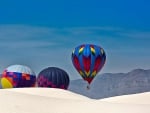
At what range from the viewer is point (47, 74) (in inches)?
2297

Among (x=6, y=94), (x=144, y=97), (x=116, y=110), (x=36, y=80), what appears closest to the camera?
(x=116, y=110)

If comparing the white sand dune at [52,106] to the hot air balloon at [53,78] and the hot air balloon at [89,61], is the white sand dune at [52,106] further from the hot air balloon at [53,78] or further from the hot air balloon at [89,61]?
the hot air balloon at [89,61]

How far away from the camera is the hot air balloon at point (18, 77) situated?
189ft

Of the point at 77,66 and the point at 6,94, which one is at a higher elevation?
the point at 77,66

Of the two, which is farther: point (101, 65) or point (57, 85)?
point (101, 65)

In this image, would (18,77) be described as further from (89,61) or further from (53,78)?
(89,61)

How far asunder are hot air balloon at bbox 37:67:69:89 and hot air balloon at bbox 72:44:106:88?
3.25 m

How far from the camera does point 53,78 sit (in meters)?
57.7

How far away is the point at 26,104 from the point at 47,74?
23819 millimetres

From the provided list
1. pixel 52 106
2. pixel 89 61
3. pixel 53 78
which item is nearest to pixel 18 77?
pixel 53 78

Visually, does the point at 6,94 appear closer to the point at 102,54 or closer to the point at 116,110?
the point at 116,110

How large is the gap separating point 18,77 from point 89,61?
994cm

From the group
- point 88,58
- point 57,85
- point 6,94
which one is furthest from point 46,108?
point 88,58

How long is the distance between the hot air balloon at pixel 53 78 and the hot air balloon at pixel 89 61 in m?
3.25
